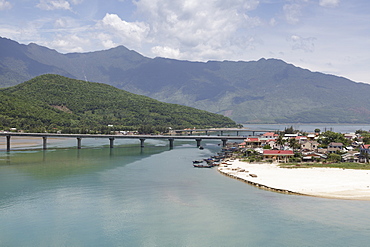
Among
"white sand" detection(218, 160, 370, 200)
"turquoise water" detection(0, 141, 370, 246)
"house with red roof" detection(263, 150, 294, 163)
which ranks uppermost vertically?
"house with red roof" detection(263, 150, 294, 163)

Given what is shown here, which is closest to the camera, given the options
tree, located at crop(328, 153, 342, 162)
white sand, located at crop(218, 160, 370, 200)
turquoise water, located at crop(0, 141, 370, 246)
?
turquoise water, located at crop(0, 141, 370, 246)

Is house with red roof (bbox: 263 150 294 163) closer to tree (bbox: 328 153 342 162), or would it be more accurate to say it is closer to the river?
tree (bbox: 328 153 342 162)

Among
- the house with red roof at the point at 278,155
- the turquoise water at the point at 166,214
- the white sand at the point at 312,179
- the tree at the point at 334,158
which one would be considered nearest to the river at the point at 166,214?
the turquoise water at the point at 166,214

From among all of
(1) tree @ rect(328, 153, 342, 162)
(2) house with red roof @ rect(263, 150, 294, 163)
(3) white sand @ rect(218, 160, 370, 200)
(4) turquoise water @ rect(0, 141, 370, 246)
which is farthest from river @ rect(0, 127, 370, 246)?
(1) tree @ rect(328, 153, 342, 162)

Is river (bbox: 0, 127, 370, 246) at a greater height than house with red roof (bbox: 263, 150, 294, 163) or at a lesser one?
lesser

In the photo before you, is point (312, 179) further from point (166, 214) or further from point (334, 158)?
point (166, 214)

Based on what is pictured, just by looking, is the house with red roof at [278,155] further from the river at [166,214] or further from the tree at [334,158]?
the river at [166,214]

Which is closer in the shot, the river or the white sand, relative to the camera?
the river
